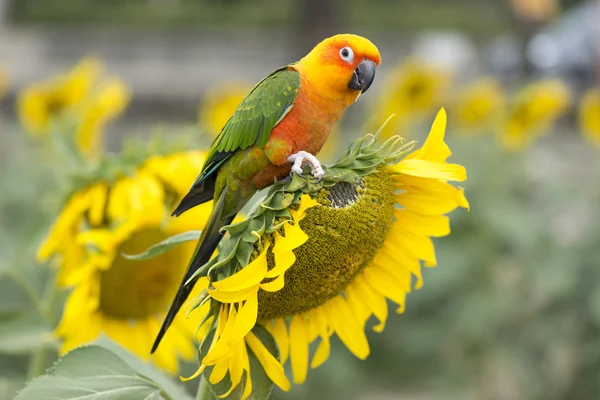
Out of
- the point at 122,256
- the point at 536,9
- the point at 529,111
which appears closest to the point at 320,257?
the point at 122,256

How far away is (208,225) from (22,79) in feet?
33.3

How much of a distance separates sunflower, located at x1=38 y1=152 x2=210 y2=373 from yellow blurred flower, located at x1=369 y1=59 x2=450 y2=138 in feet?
6.02

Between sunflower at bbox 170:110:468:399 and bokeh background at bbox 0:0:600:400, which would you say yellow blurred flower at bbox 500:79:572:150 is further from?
sunflower at bbox 170:110:468:399

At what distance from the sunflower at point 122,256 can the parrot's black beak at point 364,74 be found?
0.50 metres

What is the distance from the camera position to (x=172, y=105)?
9.87m

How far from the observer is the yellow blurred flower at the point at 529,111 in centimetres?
287

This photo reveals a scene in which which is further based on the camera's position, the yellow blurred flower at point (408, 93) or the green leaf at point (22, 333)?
the yellow blurred flower at point (408, 93)

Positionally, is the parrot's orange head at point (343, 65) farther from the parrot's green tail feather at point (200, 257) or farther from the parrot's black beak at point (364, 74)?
the parrot's green tail feather at point (200, 257)

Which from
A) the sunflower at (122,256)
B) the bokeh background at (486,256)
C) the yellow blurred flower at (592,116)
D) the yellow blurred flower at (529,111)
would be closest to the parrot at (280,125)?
the sunflower at (122,256)

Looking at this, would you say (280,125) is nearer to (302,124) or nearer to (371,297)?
(302,124)

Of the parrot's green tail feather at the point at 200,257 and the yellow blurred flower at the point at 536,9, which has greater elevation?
the yellow blurred flower at the point at 536,9

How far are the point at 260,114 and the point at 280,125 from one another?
27 mm

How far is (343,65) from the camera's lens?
0.88 m

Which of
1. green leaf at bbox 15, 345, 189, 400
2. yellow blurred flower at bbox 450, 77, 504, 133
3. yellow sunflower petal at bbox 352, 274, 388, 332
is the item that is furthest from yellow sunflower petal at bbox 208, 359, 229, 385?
yellow blurred flower at bbox 450, 77, 504, 133
